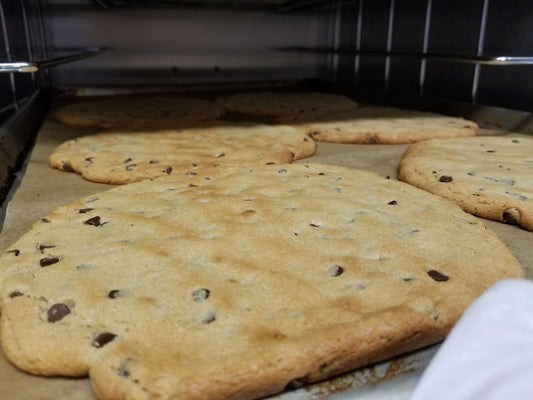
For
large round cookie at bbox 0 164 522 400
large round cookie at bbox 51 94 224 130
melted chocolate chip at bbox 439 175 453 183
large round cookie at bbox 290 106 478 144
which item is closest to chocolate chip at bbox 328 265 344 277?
large round cookie at bbox 0 164 522 400

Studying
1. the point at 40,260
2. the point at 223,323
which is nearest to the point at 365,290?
the point at 223,323

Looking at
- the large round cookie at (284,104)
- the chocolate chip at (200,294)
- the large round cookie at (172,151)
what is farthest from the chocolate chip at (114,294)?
the large round cookie at (284,104)

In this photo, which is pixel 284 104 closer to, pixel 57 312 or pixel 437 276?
pixel 437 276

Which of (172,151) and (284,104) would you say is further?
(284,104)

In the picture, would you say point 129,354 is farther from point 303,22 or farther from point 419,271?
point 303,22

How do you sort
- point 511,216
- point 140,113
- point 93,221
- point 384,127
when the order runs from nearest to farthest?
point 93,221 < point 511,216 < point 384,127 < point 140,113

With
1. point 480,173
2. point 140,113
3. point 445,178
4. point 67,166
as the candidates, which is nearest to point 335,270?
point 445,178

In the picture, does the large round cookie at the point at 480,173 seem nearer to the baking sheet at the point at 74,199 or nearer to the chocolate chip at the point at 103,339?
the baking sheet at the point at 74,199
